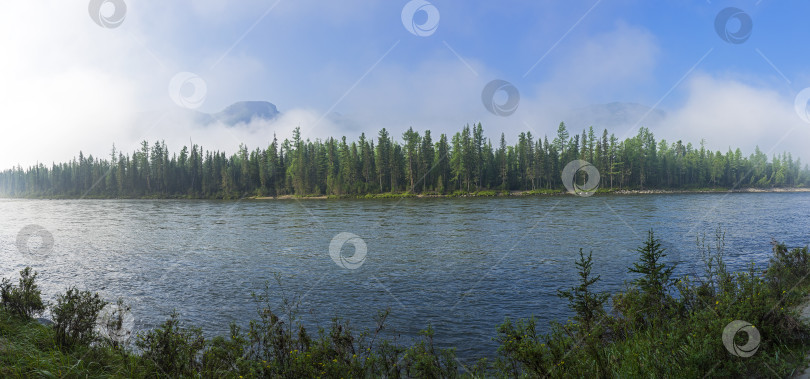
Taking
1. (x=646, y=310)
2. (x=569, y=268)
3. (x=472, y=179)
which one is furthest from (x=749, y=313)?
(x=472, y=179)

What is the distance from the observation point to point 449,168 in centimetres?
12650

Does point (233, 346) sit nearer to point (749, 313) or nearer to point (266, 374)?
point (266, 374)

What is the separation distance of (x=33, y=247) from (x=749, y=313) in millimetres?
38138

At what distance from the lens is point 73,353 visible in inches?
332

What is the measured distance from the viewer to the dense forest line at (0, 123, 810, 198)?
12300 centimetres

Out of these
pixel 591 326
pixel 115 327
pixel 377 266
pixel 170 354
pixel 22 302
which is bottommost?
pixel 377 266

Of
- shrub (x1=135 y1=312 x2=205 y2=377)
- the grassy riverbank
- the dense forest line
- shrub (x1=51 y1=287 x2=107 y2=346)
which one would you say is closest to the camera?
the grassy riverbank

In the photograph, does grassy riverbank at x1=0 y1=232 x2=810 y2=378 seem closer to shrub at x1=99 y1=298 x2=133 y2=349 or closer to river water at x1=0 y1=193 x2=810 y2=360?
shrub at x1=99 y1=298 x2=133 y2=349

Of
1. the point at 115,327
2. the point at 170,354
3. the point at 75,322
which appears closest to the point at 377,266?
the point at 115,327

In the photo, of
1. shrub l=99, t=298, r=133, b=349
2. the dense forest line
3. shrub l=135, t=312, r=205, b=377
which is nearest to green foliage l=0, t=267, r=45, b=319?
shrub l=99, t=298, r=133, b=349

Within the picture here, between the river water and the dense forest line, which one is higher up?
the dense forest line

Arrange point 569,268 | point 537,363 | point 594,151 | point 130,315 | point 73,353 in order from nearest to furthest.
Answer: point 537,363 → point 73,353 → point 130,315 → point 569,268 → point 594,151

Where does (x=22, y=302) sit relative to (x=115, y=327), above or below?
above

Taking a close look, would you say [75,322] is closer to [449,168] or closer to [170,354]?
[170,354]
